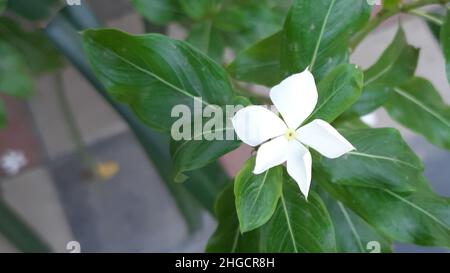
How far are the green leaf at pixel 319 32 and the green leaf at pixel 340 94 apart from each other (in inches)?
2.3

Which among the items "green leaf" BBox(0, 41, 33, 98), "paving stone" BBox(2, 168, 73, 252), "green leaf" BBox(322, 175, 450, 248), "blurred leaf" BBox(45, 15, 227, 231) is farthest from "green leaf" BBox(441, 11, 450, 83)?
"paving stone" BBox(2, 168, 73, 252)

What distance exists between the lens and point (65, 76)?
4.82 ft

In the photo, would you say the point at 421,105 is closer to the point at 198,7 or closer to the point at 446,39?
the point at 446,39

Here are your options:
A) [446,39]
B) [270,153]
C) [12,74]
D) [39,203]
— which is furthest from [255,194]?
[39,203]

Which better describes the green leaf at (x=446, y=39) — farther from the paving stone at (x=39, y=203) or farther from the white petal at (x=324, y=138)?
the paving stone at (x=39, y=203)

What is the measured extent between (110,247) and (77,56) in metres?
0.72

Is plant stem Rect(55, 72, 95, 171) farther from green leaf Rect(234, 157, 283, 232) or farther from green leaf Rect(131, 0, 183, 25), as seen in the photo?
green leaf Rect(234, 157, 283, 232)

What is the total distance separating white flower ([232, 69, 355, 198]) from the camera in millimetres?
448

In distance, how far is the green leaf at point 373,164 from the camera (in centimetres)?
55

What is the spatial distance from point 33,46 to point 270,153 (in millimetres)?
681
